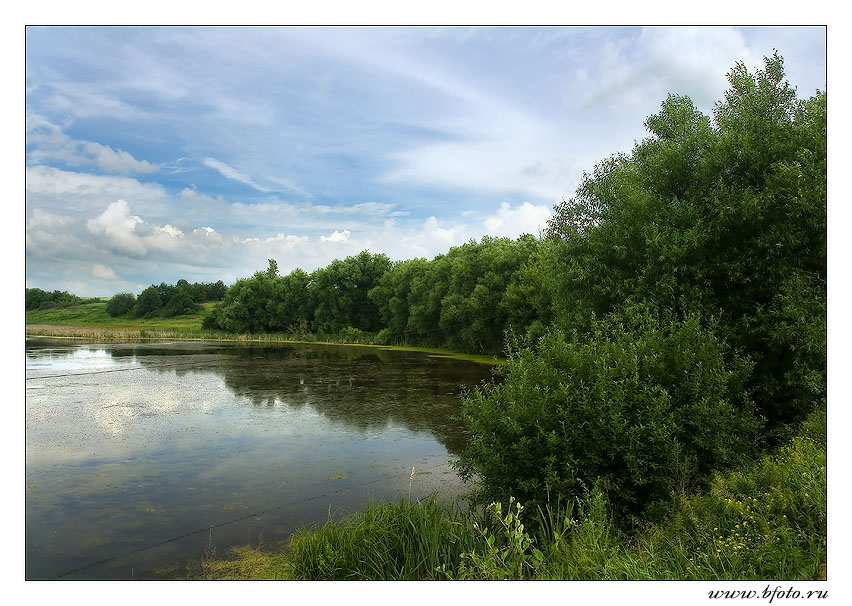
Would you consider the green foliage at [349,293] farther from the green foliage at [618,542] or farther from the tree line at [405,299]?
the green foliage at [618,542]

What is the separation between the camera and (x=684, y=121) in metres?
16.1

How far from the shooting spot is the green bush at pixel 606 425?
7656 mm

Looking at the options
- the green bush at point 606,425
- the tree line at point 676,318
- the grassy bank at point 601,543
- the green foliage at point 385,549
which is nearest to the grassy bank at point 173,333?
the tree line at point 676,318

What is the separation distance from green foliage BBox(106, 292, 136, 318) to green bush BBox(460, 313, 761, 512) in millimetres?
47029

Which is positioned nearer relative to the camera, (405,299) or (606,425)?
(606,425)

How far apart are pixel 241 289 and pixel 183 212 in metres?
65.7

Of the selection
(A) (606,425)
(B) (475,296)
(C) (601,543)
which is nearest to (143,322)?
(B) (475,296)

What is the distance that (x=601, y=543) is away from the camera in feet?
19.4

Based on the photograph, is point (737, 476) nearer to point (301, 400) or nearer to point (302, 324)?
point (301, 400)

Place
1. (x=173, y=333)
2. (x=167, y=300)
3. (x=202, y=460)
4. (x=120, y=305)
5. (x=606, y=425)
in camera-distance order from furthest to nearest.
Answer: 1. (x=173, y=333)
2. (x=167, y=300)
3. (x=120, y=305)
4. (x=202, y=460)
5. (x=606, y=425)

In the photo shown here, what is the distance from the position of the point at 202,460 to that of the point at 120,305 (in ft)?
146

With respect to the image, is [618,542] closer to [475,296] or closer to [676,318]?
[676,318]

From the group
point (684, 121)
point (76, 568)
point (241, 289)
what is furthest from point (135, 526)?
point (241, 289)

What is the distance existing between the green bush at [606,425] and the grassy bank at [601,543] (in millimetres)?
455
